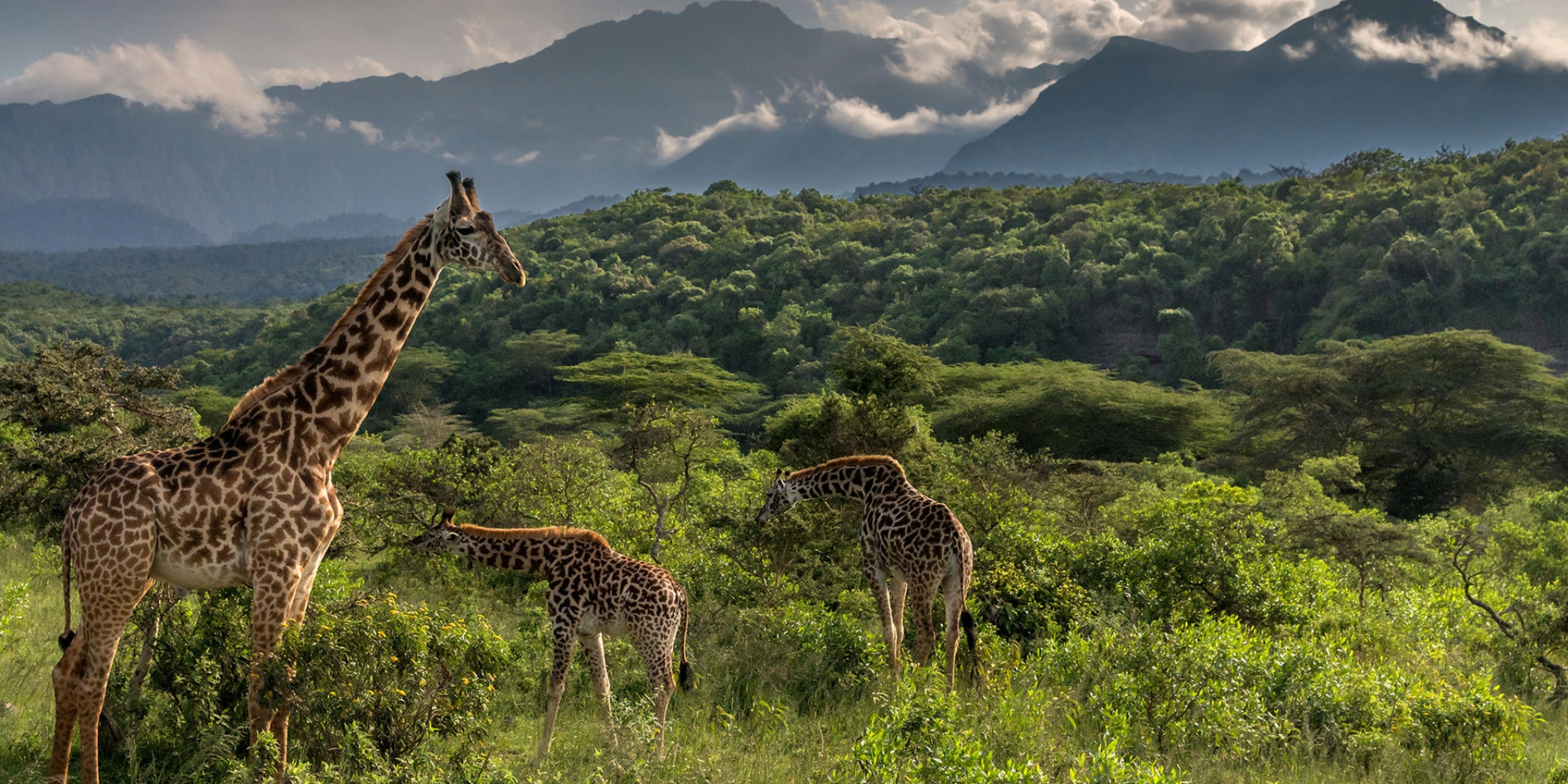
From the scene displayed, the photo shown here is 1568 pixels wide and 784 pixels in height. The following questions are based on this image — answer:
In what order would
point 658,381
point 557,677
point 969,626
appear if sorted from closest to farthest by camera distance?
1. point 557,677
2. point 969,626
3. point 658,381

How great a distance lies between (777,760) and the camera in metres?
5.98

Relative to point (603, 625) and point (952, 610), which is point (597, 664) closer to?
point (603, 625)

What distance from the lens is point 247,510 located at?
4645mm

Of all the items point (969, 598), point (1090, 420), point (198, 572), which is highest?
point (198, 572)

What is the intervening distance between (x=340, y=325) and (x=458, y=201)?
0.87 m

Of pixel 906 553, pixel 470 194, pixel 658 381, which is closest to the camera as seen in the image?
pixel 470 194

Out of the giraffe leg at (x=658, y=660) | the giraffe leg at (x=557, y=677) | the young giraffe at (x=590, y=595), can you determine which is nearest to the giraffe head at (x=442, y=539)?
the young giraffe at (x=590, y=595)

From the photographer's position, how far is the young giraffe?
22.8ft

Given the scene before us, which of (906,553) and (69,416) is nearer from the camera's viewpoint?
(906,553)

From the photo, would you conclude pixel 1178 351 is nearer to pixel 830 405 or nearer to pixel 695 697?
pixel 830 405

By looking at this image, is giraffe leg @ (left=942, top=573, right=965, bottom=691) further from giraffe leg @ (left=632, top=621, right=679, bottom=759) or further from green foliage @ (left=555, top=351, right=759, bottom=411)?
green foliage @ (left=555, top=351, right=759, bottom=411)

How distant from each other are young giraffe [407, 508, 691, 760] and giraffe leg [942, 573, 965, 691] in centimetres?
207

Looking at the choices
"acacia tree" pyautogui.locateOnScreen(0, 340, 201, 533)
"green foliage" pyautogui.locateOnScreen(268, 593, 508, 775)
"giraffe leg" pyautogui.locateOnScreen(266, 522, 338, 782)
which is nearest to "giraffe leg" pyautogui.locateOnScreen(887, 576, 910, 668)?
"green foliage" pyautogui.locateOnScreen(268, 593, 508, 775)

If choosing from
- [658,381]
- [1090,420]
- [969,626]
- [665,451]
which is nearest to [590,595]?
[969,626]
